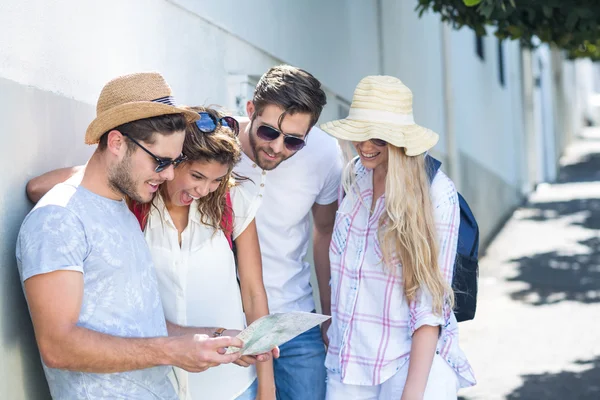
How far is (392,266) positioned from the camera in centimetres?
331

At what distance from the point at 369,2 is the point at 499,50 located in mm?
10238

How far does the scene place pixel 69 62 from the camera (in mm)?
3025

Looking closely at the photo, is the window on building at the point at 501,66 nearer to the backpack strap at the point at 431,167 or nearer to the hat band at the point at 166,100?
the backpack strap at the point at 431,167

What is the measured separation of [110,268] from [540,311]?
319 inches

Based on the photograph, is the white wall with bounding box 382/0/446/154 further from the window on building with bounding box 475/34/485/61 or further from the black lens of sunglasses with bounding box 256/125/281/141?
the black lens of sunglasses with bounding box 256/125/281/141

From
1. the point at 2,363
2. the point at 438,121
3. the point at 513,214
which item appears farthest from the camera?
the point at 513,214

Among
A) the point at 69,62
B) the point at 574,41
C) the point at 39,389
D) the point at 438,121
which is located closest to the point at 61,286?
the point at 39,389

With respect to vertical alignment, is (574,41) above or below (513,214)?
above

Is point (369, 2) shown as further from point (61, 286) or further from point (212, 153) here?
point (61, 286)

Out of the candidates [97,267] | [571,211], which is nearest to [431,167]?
[97,267]

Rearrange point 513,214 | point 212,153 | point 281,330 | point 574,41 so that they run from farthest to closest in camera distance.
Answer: point 513,214
point 574,41
point 212,153
point 281,330

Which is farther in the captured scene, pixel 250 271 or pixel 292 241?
pixel 292 241

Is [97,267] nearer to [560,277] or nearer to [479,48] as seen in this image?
[560,277]

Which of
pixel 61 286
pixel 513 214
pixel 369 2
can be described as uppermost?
pixel 369 2
